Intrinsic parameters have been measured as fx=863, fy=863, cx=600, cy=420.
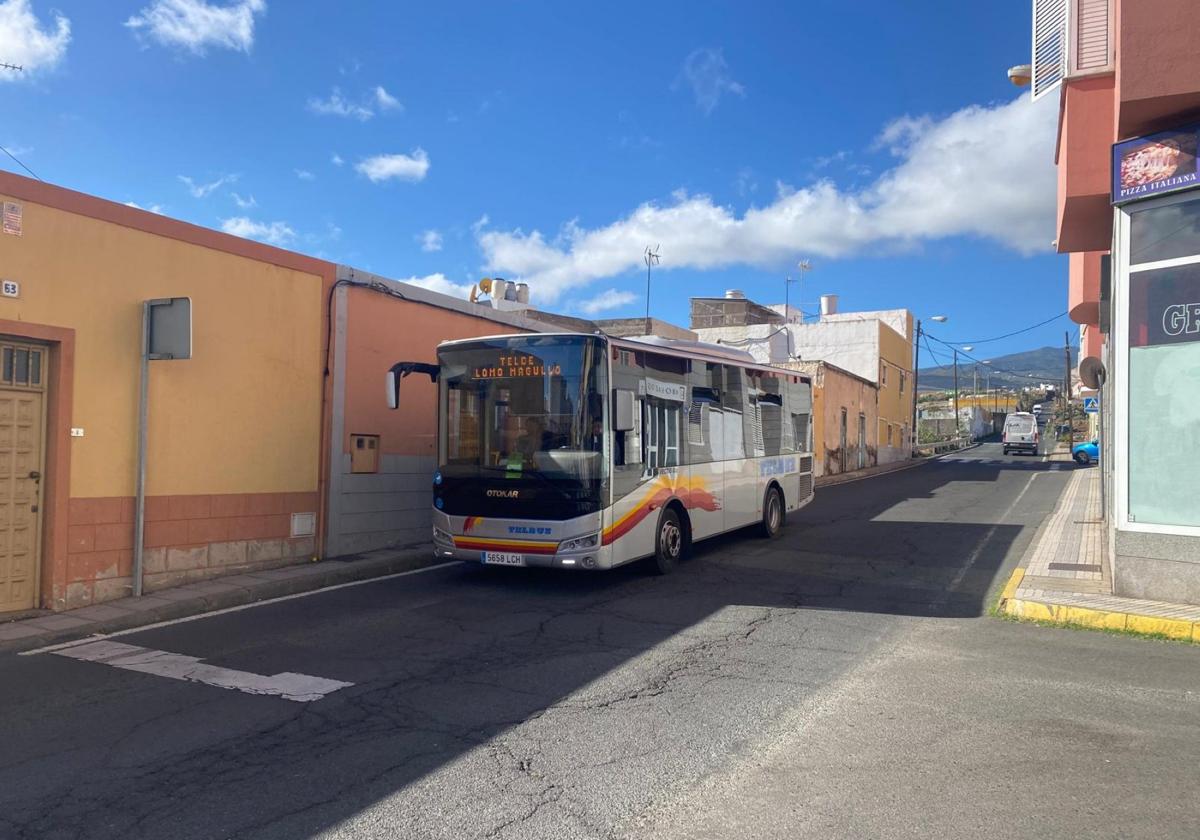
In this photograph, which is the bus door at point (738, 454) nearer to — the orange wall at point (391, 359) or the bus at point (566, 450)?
the bus at point (566, 450)

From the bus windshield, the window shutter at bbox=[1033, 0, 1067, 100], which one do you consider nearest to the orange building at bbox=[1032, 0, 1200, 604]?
the window shutter at bbox=[1033, 0, 1067, 100]

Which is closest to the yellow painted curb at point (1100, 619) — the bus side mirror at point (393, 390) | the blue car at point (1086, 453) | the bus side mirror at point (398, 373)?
the bus side mirror at point (398, 373)

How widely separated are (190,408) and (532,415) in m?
3.85

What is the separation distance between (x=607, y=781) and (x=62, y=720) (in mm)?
3598

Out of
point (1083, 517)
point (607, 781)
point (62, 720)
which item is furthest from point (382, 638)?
point (1083, 517)

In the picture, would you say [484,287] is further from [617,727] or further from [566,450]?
[617,727]

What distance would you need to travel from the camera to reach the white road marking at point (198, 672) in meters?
6.02

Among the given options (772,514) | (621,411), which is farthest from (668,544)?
(772,514)

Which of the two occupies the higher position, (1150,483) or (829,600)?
(1150,483)

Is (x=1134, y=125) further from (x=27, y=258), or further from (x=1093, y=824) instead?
(x=27, y=258)

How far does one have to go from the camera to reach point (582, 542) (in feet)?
30.8

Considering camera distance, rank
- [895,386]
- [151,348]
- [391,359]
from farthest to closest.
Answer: [895,386], [391,359], [151,348]

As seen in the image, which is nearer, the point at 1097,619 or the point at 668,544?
the point at 1097,619

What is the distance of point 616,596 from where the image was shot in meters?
9.45
